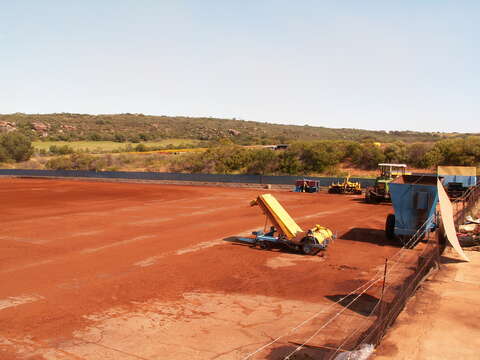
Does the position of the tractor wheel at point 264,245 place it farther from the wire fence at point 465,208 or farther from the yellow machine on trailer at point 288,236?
the wire fence at point 465,208

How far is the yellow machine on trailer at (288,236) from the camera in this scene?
14695mm

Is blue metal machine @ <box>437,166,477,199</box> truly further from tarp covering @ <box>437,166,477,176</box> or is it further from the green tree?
the green tree

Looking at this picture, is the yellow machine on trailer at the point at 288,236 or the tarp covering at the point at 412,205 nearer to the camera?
the yellow machine on trailer at the point at 288,236

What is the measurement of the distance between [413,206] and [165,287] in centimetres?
995

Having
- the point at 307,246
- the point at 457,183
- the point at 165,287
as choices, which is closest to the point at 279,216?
the point at 307,246

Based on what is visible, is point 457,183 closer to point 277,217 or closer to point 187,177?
point 277,217

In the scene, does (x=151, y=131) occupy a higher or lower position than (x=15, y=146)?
higher

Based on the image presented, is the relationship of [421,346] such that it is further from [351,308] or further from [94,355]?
[94,355]

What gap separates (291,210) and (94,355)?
20542 mm

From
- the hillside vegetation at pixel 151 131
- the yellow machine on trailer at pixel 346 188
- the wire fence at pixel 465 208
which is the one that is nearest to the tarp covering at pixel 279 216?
the wire fence at pixel 465 208

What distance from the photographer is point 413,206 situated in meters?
16.1

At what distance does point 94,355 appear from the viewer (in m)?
7.40

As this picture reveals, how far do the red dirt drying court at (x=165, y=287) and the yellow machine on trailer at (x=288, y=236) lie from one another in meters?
0.46

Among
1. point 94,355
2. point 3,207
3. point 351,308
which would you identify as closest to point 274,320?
point 351,308
